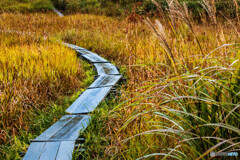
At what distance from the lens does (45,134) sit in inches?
90.2

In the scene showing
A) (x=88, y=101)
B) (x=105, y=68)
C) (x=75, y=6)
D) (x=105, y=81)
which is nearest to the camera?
(x=88, y=101)

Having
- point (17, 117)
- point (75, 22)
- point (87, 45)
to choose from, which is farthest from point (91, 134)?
Result: point (75, 22)

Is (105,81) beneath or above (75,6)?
beneath

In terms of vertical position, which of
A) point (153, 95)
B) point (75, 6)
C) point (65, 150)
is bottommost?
point (65, 150)

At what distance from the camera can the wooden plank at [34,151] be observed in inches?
76.1

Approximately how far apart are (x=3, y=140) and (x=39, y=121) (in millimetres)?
492

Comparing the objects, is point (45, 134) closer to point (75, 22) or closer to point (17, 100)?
point (17, 100)

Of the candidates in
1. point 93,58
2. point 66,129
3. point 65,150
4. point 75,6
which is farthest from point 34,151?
point 75,6

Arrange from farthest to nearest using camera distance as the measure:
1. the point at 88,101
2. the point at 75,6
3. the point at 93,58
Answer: the point at 75,6, the point at 93,58, the point at 88,101

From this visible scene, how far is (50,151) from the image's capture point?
2.01m

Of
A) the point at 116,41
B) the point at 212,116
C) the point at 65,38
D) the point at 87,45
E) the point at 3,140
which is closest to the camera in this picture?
the point at 212,116

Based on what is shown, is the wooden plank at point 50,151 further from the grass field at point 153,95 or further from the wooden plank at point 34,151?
the grass field at point 153,95

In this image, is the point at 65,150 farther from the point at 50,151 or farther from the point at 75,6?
the point at 75,6

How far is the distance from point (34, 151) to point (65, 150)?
0.28 m
